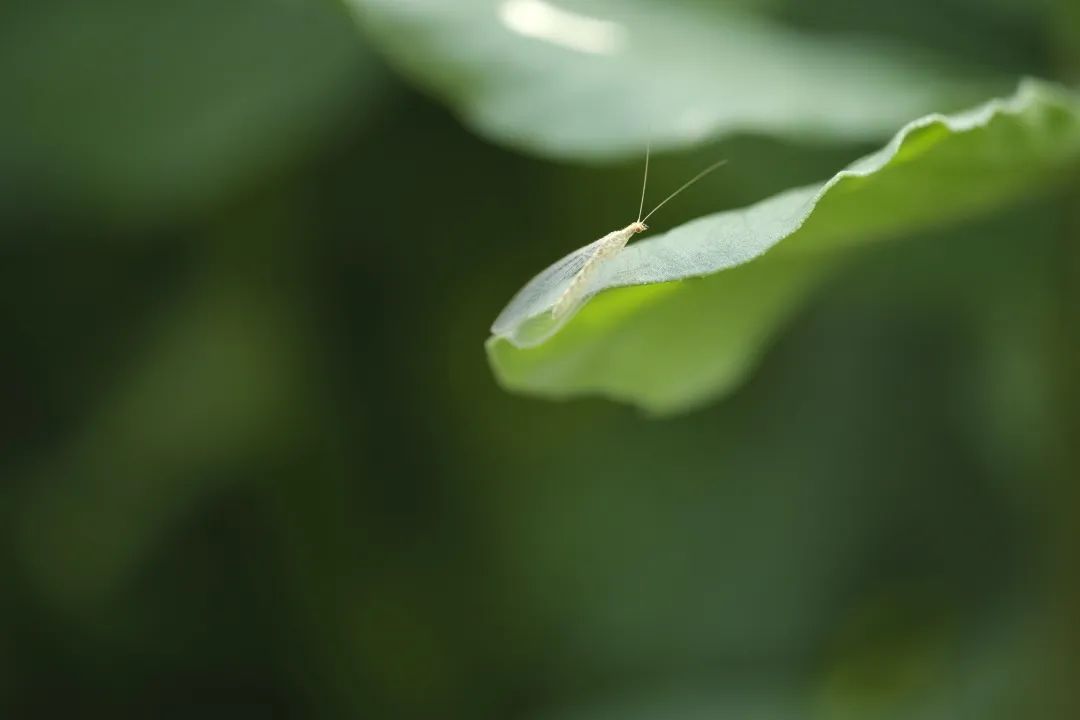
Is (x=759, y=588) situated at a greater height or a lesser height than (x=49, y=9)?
lesser

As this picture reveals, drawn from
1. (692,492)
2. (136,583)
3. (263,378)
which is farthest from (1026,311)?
(136,583)

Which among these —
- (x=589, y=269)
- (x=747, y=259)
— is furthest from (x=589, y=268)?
(x=747, y=259)

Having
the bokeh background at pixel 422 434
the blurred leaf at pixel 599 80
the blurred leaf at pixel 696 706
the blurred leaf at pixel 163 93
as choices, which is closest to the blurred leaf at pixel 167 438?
the bokeh background at pixel 422 434

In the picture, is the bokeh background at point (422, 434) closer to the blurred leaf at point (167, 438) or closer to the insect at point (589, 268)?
the blurred leaf at point (167, 438)

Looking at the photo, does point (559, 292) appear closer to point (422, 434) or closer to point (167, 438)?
point (422, 434)

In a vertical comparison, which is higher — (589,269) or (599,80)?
(599,80)

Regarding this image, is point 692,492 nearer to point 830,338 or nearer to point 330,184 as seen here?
point 830,338
